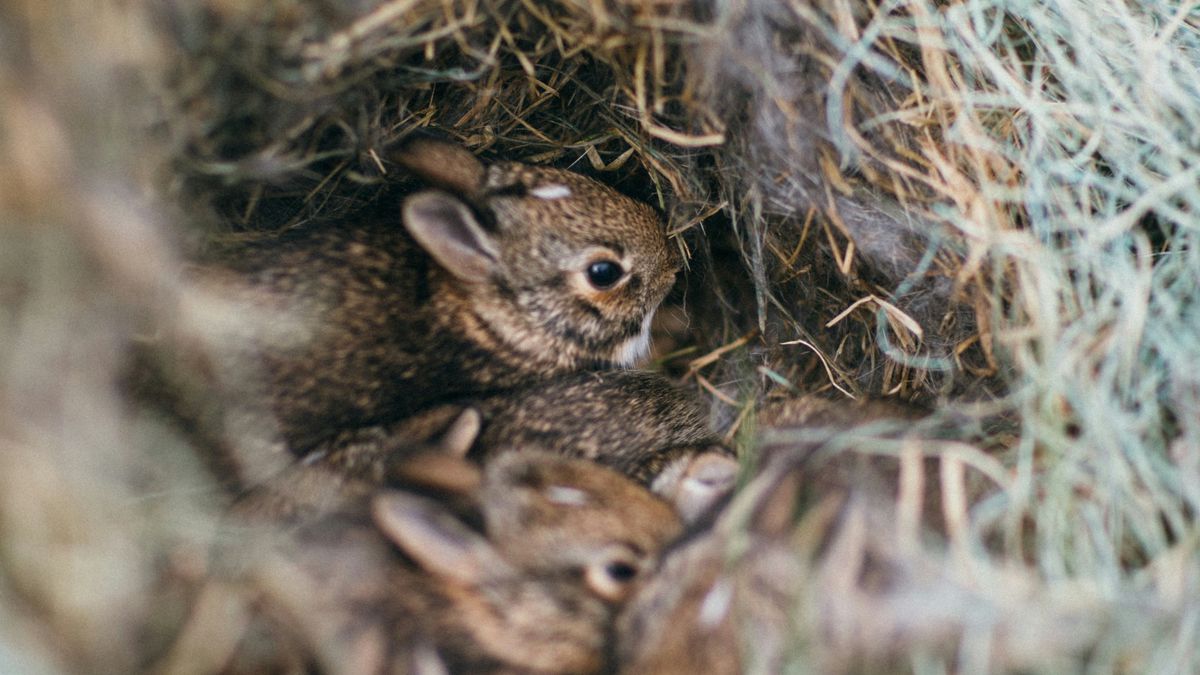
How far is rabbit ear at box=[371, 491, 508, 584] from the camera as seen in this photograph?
216 centimetres

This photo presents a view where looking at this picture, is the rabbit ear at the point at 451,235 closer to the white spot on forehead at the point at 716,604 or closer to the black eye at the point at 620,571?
the black eye at the point at 620,571

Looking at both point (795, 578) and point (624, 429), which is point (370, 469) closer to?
point (624, 429)

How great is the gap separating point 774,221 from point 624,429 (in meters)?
0.78

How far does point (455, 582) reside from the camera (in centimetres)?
218

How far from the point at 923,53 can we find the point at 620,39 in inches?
33.1

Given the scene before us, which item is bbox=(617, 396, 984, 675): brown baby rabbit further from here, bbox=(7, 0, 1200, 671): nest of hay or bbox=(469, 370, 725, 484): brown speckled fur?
bbox=(469, 370, 725, 484): brown speckled fur

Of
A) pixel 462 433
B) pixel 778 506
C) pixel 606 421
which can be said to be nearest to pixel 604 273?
pixel 606 421

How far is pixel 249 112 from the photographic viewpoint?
2.22m

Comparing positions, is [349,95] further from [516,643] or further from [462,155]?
[516,643]

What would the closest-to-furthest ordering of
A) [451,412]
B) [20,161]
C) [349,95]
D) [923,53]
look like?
[20,161] < [349,95] < [923,53] < [451,412]

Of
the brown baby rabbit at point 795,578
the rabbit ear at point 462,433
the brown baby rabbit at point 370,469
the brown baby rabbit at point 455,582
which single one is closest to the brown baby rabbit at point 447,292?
the brown baby rabbit at point 370,469

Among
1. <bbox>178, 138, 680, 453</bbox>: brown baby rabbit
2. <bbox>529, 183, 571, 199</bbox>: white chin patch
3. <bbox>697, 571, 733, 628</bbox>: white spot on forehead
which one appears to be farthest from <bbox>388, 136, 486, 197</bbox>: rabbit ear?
<bbox>697, 571, 733, 628</bbox>: white spot on forehead

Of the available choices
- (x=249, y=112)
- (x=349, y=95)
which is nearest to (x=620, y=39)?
(x=349, y=95)

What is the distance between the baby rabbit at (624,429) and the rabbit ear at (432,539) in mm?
510
